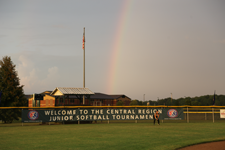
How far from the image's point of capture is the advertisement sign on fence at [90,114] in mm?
26797

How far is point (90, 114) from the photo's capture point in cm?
2827

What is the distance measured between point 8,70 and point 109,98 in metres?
76.2

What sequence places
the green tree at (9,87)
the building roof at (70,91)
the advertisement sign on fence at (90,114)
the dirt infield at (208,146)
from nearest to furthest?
1. the dirt infield at (208,146)
2. the advertisement sign on fence at (90,114)
3. the building roof at (70,91)
4. the green tree at (9,87)

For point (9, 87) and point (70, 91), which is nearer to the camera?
point (70, 91)

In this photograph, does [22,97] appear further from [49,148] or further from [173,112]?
[49,148]

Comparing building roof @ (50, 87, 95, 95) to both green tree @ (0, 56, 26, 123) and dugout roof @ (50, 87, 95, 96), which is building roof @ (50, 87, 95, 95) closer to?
dugout roof @ (50, 87, 95, 96)

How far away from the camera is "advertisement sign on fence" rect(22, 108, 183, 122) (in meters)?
26.8

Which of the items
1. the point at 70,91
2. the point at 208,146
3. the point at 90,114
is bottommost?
the point at 208,146

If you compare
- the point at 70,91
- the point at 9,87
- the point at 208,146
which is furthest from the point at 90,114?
the point at 208,146

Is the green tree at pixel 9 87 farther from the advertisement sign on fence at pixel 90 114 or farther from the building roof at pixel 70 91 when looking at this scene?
the advertisement sign on fence at pixel 90 114

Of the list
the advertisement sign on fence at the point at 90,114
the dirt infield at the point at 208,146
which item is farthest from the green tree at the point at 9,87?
the dirt infield at the point at 208,146

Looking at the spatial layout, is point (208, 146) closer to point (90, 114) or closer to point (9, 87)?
point (90, 114)

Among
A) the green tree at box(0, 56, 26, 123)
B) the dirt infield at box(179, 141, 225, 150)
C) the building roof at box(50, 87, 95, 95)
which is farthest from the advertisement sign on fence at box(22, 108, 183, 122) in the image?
the dirt infield at box(179, 141, 225, 150)

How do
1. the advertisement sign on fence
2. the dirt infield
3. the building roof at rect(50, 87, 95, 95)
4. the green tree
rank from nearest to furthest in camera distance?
the dirt infield < the advertisement sign on fence < the building roof at rect(50, 87, 95, 95) < the green tree
